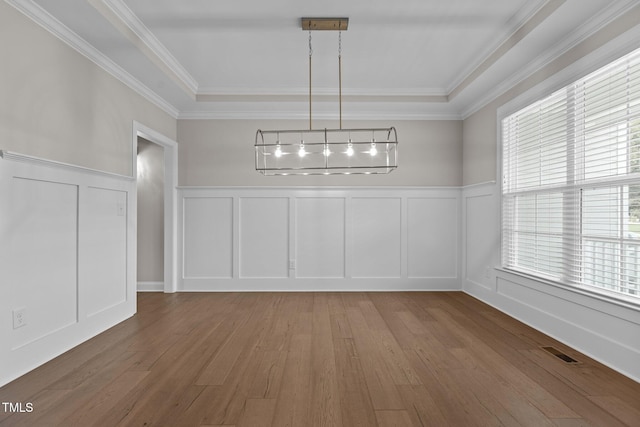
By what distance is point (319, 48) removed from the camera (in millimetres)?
3623

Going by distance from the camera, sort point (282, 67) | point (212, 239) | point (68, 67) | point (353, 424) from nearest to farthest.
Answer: point (353, 424)
point (68, 67)
point (282, 67)
point (212, 239)

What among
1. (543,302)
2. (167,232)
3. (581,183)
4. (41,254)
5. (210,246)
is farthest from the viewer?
(210,246)

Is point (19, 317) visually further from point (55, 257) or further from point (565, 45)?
point (565, 45)

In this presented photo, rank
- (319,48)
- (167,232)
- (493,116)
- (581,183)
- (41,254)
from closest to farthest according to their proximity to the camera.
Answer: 1. (41,254)
2. (581,183)
3. (319,48)
4. (493,116)
5. (167,232)

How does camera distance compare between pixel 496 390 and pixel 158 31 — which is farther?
pixel 158 31

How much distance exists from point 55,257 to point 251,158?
286 cm

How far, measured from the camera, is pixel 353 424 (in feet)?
6.15

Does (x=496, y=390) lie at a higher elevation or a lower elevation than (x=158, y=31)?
lower

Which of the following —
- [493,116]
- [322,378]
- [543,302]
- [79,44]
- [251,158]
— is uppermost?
[79,44]

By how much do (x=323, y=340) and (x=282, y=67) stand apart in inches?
117

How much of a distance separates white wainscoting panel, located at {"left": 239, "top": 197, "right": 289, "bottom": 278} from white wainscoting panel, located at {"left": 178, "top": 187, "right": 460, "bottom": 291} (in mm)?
14

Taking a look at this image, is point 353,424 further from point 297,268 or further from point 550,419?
point 297,268

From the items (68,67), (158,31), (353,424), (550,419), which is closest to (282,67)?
(158,31)

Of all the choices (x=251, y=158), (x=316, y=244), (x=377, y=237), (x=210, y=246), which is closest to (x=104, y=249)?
(x=210, y=246)
